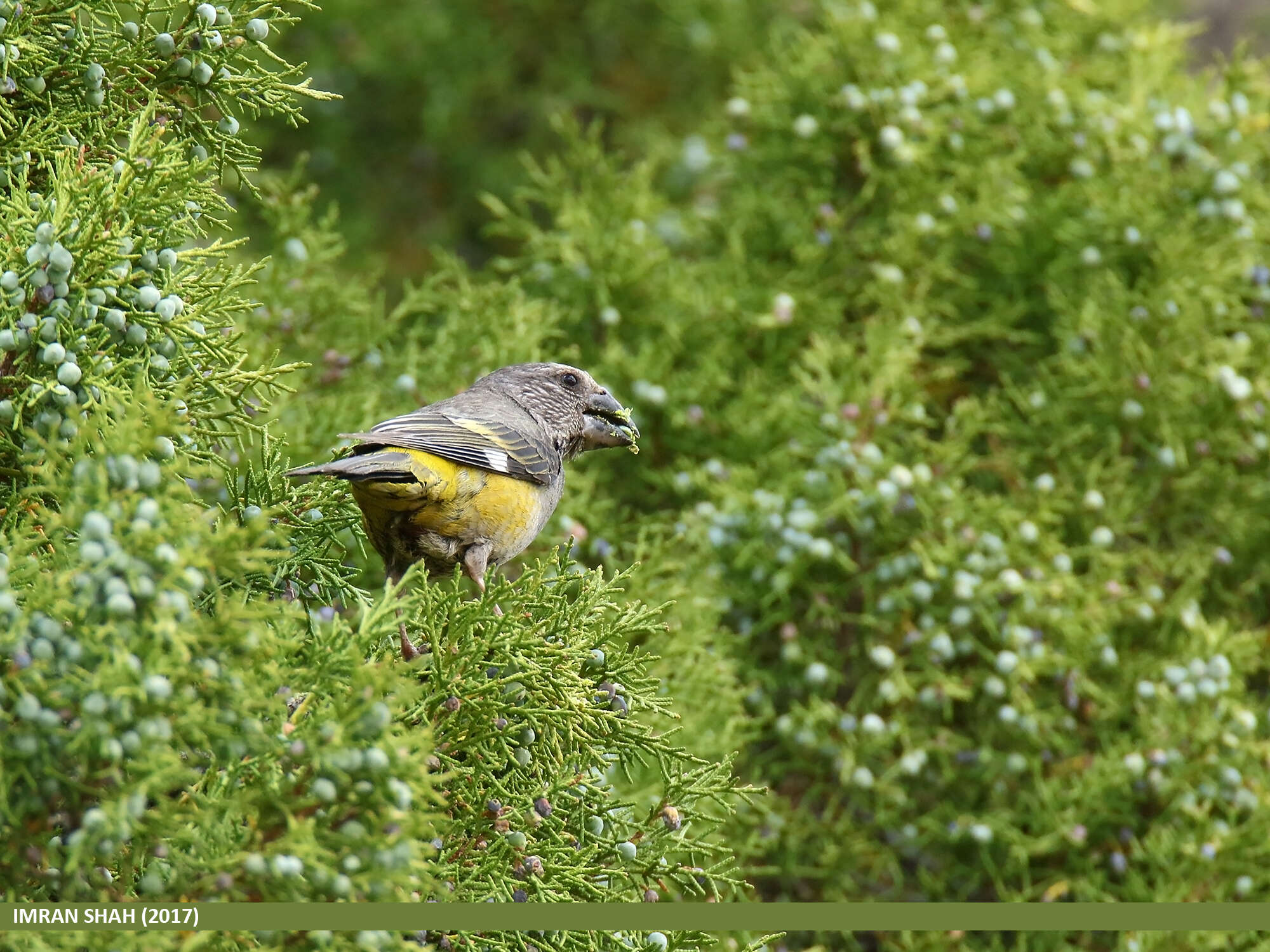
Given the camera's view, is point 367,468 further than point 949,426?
No

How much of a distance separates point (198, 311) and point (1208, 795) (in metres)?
3.15

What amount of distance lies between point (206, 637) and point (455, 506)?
100 cm

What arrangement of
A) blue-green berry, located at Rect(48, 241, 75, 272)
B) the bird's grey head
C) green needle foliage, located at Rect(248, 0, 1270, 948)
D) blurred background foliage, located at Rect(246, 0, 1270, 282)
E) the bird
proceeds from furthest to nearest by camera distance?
blurred background foliage, located at Rect(246, 0, 1270, 282) < green needle foliage, located at Rect(248, 0, 1270, 948) < the bird's grey head < the bird < blue-green berry, located at Rect(48, 241, 75, 272)

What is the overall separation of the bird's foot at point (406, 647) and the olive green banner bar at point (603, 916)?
0.48 m

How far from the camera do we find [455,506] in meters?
2.65

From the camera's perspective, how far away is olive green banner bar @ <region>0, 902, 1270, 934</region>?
1.69 meters

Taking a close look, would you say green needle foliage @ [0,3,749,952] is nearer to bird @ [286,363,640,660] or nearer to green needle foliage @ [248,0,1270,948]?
bird @ [286,363,640,660]

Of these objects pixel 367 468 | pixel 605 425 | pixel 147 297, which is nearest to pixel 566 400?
pixel 605 425

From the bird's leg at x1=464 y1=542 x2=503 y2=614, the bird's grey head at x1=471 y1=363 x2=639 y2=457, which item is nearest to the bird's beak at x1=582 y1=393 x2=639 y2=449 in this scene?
the bird's grey head at x1=471 y1=363 x2=639 y2=457

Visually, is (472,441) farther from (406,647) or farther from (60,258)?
(60,258)

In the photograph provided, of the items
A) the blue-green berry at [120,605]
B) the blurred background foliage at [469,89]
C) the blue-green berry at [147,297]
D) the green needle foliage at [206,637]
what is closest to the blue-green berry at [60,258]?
the green needle foliage at [206,637]

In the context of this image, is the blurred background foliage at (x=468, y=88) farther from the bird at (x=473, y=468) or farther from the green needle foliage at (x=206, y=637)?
the green needle foliage at (x=206, y=637)

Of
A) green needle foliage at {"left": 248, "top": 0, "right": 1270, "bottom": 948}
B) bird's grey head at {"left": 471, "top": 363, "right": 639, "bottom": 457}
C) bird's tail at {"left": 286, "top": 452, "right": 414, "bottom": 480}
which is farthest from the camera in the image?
green needle foliage at {"left": 248, "top": 0, "right": 1270, "bottom": 948}

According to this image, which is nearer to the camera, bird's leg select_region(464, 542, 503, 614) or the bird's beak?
bird's leg select_region(464, 542, 503, 614)
